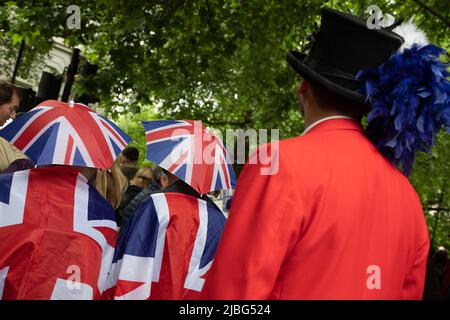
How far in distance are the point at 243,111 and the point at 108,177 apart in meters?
15.9

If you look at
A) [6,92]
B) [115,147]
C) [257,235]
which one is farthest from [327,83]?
[6,92]

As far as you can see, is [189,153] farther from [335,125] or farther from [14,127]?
[335,125]

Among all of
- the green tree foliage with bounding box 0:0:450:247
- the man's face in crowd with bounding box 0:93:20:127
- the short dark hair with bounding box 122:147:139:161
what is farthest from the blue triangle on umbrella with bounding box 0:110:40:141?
the green tree foliage with bounding box 0:0:450:247

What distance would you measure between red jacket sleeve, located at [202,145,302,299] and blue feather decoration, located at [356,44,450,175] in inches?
17.2

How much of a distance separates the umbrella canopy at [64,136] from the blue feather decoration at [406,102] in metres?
1.61

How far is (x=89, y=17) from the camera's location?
10.4 metres

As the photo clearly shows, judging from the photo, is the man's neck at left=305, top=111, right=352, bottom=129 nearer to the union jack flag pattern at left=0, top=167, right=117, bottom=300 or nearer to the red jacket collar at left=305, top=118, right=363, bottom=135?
the red jacket collar at left=305, top=118, right=363, bottom=135

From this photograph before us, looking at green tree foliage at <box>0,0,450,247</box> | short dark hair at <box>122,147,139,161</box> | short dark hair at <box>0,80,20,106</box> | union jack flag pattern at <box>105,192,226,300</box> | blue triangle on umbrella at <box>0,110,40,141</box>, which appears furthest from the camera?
green tree foliage at <box>0,0,450,247</box>

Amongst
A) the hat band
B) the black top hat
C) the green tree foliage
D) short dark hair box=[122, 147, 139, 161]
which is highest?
the green tree foliage

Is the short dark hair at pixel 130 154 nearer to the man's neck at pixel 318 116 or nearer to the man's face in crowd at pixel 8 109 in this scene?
the man's face in crowd at pixel 8 109

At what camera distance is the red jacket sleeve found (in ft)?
6.26

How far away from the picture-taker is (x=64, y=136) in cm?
337

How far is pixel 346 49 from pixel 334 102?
0.20m
